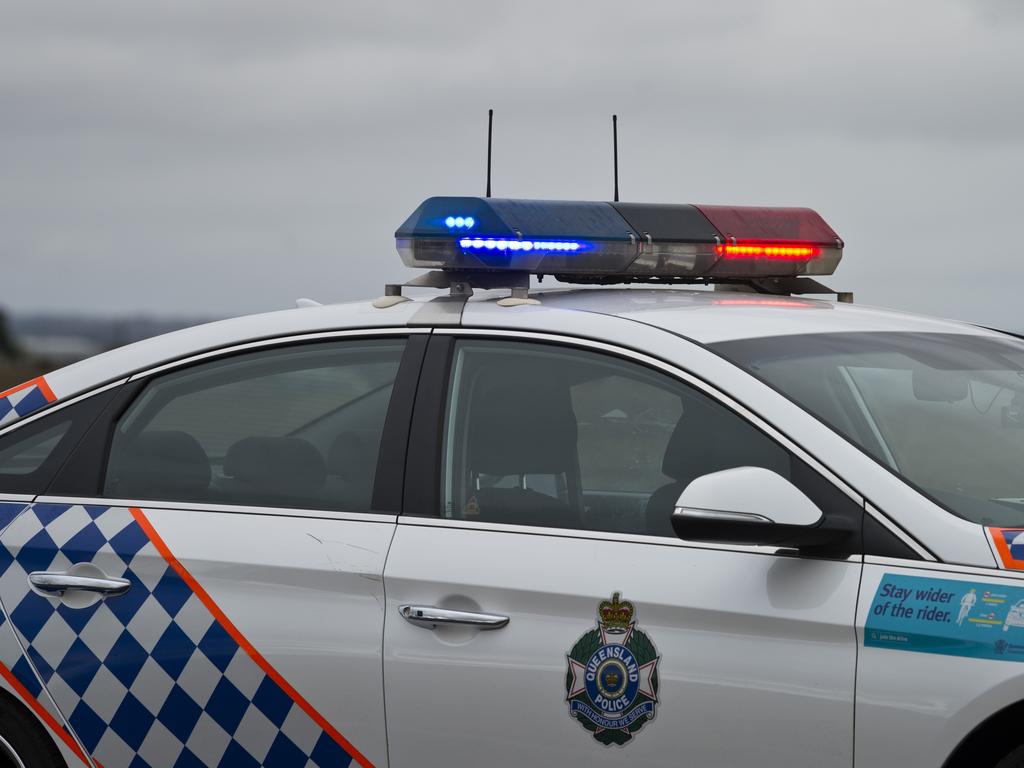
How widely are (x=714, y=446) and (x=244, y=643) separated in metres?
1.17

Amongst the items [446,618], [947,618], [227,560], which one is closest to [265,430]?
[227,560]

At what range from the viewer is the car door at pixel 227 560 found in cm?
367

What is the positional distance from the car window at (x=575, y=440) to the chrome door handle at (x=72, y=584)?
834mm

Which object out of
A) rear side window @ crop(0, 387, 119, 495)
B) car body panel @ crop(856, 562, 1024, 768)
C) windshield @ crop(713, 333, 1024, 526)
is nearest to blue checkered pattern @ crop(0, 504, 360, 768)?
rear side window @ crop(0, 387, 119, 495)

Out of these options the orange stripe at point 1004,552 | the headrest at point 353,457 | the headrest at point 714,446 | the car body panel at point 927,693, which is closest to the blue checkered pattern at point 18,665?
the headrest at point 353,457

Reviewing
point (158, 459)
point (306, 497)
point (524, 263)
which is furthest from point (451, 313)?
point (158, 459)

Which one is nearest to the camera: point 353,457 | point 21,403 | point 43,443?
point 353,457

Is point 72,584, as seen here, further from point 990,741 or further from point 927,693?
point 990,741

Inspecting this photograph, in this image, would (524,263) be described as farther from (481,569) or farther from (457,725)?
(457,725)

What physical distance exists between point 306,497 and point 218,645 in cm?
40

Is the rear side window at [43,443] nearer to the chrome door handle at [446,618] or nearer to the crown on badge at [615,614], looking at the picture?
the chrome door handle at [446,618]

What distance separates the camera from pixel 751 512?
10.5 feet

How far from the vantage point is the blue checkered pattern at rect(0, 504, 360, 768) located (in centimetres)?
372

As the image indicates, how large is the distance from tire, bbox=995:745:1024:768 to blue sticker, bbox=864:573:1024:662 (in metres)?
0.18
